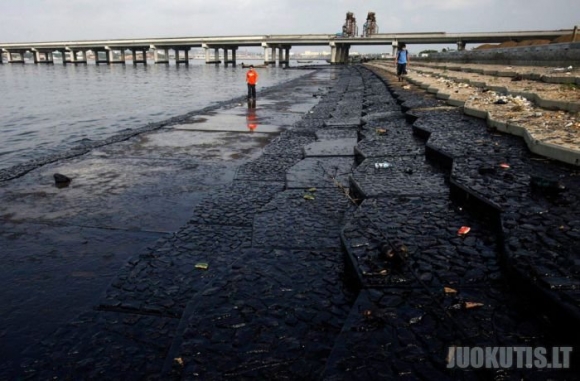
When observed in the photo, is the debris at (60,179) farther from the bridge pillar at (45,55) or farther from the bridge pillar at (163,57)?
the bridge pillar at (45,55)

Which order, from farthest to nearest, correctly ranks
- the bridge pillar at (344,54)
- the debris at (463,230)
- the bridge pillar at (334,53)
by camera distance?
the bridge pillar at (344,54) → the bridge pillar at (334,53) → the debris at (463,230)

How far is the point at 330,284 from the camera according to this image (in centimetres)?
309

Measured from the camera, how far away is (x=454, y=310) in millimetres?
2469

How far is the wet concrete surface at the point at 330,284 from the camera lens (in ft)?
7.39

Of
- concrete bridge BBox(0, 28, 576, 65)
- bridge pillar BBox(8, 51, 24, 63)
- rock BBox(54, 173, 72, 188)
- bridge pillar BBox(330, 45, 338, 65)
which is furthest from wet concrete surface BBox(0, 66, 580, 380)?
bridge pillar BBox(8, 51, 24, 63)

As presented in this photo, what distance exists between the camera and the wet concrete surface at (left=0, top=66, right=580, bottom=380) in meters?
2.25

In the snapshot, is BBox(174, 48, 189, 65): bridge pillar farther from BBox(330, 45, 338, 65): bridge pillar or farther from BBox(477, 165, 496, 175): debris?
BBox(477, 165, 496, 175): debris

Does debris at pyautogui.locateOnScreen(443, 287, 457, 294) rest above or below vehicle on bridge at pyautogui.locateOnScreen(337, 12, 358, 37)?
below

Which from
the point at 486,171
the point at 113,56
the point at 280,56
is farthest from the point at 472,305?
the point at 113,56

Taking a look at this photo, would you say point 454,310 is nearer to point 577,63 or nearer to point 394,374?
point 394,374

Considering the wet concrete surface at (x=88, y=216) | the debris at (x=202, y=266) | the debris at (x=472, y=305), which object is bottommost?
the wet concrete surface at (x=88, y=216)

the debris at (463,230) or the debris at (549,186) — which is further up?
the debris at (549,186)

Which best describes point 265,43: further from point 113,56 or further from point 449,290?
point 449,290

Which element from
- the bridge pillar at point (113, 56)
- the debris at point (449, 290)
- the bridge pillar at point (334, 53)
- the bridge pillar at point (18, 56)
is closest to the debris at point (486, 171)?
the debris at point (449, 290)
